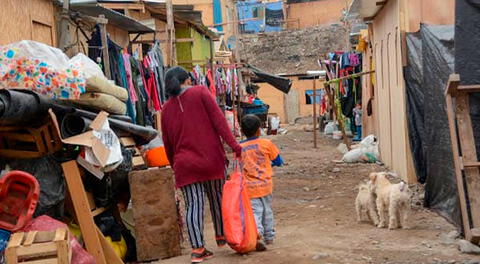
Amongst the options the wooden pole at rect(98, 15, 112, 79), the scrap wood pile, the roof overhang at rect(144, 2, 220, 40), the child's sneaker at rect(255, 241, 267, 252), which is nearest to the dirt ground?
the child's sneaker at rect(255, 241, 267, 252)

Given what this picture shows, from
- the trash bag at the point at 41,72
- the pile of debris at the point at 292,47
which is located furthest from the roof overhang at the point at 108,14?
the pile of debris at the point at 292,47

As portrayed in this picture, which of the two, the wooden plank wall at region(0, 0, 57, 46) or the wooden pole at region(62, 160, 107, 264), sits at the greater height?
the wooden plank wall at region(0, 0, 57, 46)

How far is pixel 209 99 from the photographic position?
634cm

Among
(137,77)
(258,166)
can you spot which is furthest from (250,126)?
(137,77)

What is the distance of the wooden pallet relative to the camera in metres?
6.20

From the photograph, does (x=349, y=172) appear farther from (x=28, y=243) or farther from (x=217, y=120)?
(x=28, y=243)

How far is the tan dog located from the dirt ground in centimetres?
15

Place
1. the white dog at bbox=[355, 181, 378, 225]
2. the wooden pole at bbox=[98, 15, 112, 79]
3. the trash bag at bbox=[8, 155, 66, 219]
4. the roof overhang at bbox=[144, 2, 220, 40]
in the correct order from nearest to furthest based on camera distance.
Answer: the trash bag at bbox=[8, 155, 66, 219], the white dog at bbox=[355, 181, 378, 225], the wooden pole at bbox=[98, 15, 112, 79], the roof overhang at bbox=[144, 2, 220, 40]

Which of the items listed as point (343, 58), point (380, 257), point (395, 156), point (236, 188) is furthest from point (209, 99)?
point (343, 58)

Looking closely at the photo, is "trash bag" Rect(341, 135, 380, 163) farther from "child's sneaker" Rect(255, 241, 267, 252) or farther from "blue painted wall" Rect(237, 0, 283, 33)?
"blue painted wall" Rect(237, 0, 283, 33)

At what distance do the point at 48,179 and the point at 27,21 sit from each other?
3.94 meters

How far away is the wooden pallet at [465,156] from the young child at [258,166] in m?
1.72

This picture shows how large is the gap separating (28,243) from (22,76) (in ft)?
6.48

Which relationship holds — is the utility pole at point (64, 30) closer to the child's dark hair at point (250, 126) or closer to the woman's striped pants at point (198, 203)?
the child's dark hair at point (250, 126)
